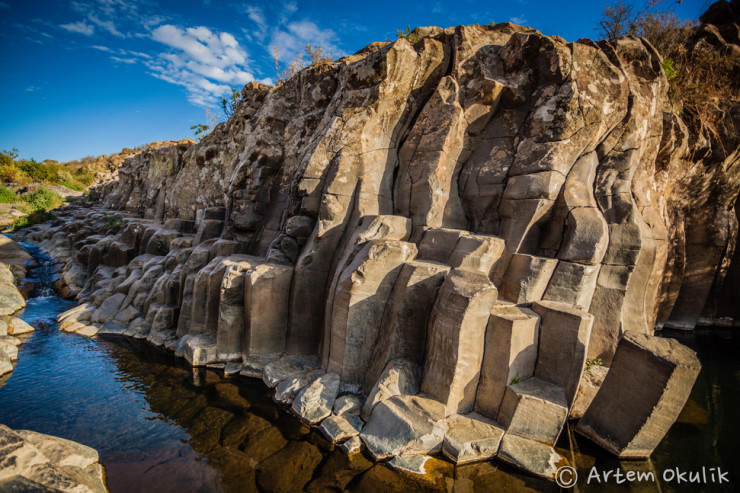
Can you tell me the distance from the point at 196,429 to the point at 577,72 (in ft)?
27.0

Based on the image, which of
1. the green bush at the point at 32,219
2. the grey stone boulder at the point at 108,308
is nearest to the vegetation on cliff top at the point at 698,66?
the grey stone boulder at the point at 108,308

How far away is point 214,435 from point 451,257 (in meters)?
4.04

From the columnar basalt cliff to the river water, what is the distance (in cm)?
29

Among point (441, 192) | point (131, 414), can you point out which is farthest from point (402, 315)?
point (131, 414)

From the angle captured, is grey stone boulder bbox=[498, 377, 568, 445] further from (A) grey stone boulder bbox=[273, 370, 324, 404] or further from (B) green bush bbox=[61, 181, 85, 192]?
(B) green bush bbox=[61, 181, 85, 192]

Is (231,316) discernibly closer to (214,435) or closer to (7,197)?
(214,435)

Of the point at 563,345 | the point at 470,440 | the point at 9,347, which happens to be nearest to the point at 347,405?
the point at 470,440

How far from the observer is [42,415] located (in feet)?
15.7

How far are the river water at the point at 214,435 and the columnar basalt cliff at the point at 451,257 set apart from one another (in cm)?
29

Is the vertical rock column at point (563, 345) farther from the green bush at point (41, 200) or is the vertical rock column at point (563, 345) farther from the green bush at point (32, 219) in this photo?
the green bush at point (41, 200)

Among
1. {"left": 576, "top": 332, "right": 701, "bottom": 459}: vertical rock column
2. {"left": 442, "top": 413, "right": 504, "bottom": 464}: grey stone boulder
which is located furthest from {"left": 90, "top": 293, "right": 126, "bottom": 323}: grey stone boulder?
{"left": 576, "top": 332, "right": 701, "bottom": 459}: vertical rock column

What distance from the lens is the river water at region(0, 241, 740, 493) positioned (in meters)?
3.75

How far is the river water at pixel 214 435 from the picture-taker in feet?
12.3

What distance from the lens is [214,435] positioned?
450 cm
